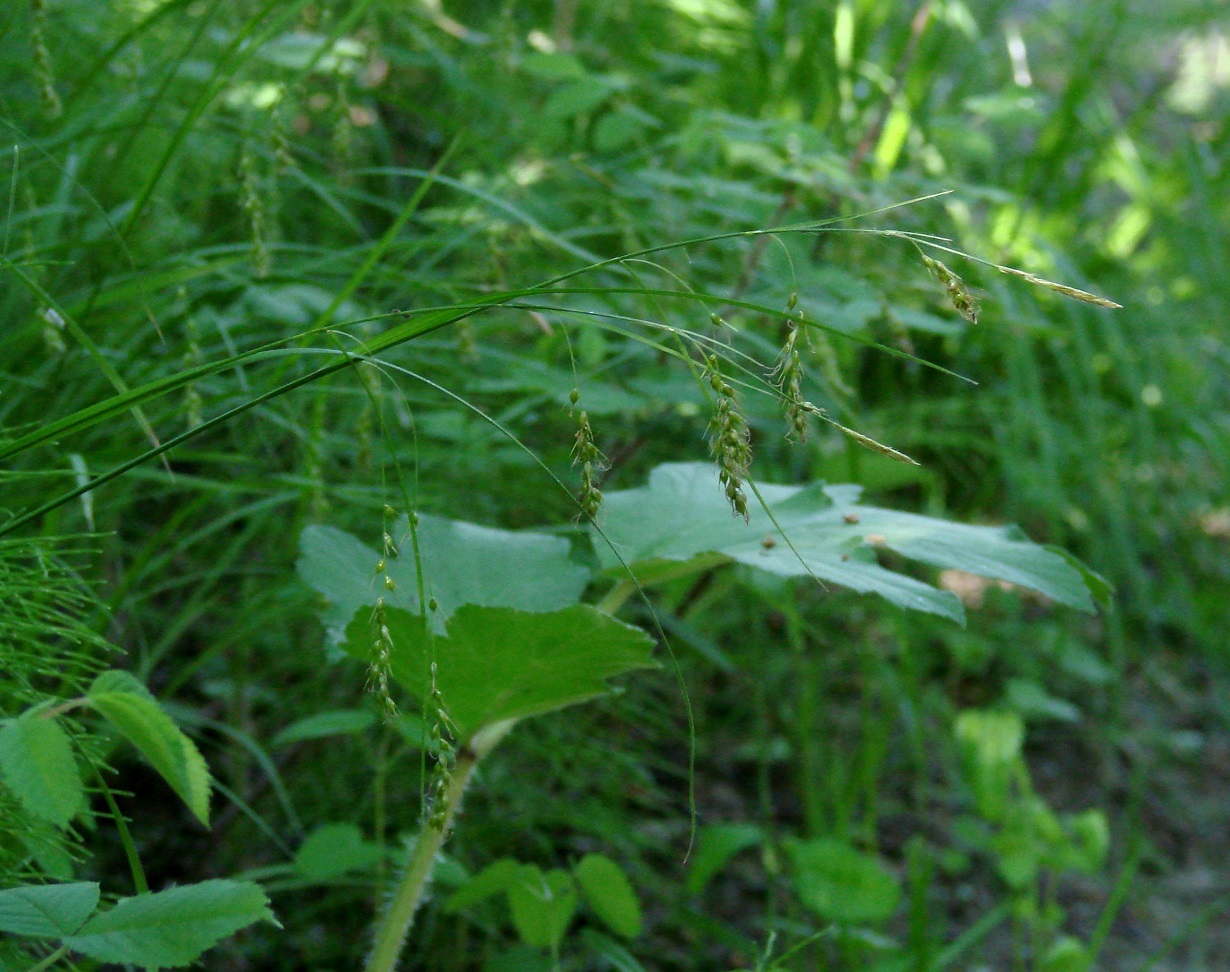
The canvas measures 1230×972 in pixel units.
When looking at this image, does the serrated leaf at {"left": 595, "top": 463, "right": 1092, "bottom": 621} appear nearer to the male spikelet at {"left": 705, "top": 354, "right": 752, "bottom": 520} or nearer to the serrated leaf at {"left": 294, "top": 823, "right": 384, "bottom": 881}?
the male spikelet at {"left": 705, "top": 354, "right": 752, "bottom": 520}

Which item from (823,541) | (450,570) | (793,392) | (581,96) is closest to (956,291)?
(793,392)

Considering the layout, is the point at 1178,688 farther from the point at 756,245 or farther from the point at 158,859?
the point at 158,859

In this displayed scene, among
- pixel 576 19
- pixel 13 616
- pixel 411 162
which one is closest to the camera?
pixel 13 616

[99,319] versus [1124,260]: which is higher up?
[99,319]

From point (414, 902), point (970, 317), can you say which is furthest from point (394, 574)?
point (970, 317)

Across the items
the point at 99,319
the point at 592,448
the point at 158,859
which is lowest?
the point at 158,859

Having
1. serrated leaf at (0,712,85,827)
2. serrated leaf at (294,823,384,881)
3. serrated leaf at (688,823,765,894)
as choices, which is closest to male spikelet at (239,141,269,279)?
serrated leaf at (0,712,85,827)
